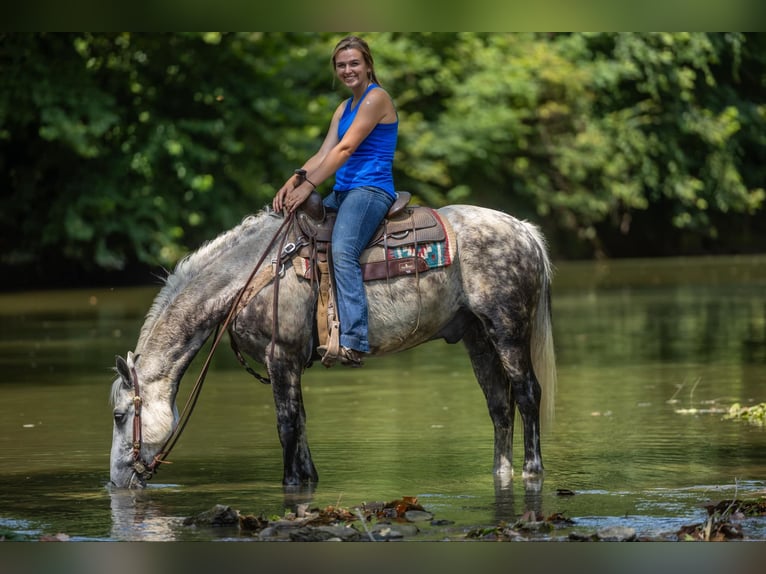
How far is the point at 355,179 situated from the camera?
29.8ft

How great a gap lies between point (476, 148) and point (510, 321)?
29494 mm

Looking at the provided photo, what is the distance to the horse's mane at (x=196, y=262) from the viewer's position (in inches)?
357

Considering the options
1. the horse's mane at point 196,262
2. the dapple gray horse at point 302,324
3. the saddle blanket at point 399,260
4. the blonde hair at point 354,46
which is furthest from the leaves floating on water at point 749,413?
the blonde hair at point 354,46

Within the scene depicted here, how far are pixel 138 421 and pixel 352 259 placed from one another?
5.03 feet

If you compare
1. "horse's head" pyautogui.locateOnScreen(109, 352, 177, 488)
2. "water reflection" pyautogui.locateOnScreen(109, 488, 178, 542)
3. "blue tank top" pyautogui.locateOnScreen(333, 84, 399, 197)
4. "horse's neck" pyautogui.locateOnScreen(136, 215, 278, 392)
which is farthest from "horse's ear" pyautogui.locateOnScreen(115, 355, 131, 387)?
"blue tank top" pyautogui.locateOnScreen(333, 84, 399, 197)

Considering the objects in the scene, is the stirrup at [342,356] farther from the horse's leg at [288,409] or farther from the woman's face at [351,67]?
the woman's face at [351,67]

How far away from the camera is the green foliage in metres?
30.6

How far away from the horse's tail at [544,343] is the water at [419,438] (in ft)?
0.69

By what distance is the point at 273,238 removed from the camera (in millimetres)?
9062

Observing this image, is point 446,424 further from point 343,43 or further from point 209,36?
point 209,36

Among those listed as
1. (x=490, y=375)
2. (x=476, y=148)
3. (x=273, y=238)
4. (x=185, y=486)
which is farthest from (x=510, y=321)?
(x=476, y=148)

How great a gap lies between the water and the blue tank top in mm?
1760

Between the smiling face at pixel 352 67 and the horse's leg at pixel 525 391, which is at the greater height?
the smiling face at pixel 352 67

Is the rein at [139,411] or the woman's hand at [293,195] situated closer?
the rein at [139,411]
